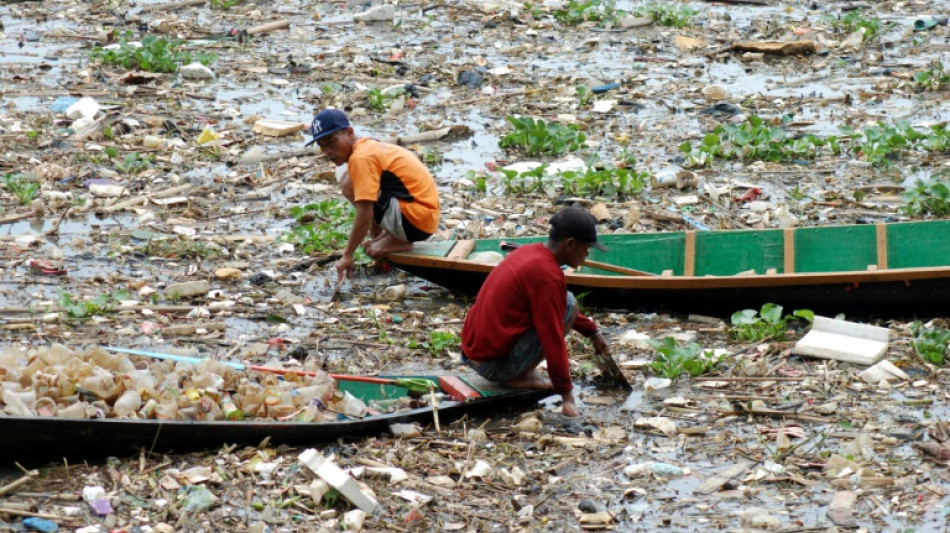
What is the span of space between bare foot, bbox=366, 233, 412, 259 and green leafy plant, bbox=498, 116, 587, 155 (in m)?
2.76

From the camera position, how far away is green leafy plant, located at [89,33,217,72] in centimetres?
1275

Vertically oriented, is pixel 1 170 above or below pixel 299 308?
above

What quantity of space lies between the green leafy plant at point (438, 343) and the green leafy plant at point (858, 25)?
8.96 meters

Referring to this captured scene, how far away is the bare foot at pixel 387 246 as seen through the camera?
765 centimetres

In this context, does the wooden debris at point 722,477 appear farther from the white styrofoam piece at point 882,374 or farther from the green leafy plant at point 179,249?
the green leafy plant at point 179,249

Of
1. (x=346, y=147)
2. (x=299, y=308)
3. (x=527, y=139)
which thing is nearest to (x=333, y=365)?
(x=299, y=308)

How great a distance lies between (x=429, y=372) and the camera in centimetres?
643

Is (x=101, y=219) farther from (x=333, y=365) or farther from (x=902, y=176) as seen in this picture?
(x=902, y=176)

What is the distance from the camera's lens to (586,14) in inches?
605

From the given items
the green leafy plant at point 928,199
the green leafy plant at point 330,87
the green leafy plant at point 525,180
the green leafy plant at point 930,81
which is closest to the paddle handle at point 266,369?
the green leafy plant at point 525,180

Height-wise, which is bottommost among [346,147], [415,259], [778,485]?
[778,485]

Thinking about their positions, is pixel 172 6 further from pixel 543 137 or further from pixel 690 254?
pixel 690 254

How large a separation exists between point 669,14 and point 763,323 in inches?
356

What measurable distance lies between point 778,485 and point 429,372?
2.08m
